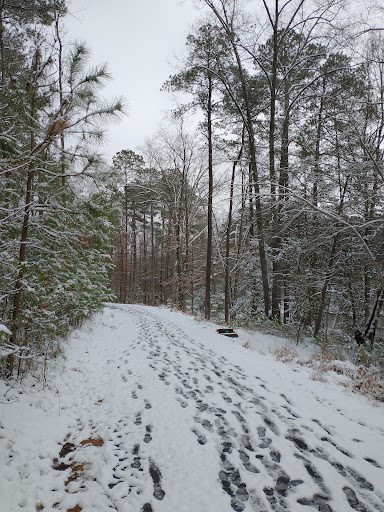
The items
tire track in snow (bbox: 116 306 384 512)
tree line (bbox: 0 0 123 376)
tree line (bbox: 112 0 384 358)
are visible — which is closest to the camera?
tire track in snow (bbox: 116 306 384 512)

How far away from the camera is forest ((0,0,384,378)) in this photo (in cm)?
412

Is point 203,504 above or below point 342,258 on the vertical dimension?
below

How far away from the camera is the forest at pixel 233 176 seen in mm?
4125

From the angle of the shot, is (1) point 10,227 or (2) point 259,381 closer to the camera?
(1) point 10,227

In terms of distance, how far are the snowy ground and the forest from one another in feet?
3.29

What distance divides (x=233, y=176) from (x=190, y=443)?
14220 mm

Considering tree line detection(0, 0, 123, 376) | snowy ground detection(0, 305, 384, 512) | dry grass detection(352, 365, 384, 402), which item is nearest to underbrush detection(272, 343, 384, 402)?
dry grass detection(352, 365, 384, 402)

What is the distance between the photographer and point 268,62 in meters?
11.5

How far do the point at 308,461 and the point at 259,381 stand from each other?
2171 millimetres

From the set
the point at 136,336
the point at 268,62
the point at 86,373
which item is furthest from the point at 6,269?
the point at 268,62

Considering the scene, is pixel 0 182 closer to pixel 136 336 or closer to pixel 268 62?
pixel 136 336

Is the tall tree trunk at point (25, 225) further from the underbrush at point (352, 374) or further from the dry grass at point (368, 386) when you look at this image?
the dry grass at point (368, 386)

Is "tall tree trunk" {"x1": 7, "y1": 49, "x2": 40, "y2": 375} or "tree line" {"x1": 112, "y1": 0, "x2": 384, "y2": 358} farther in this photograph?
"tree line" {"x1": 112, "y1": 0, "x2": 384, "y2": 358}

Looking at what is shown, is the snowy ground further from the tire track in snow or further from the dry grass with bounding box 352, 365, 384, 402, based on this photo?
the dry grass with bounding box 352, 365, 384, 402
